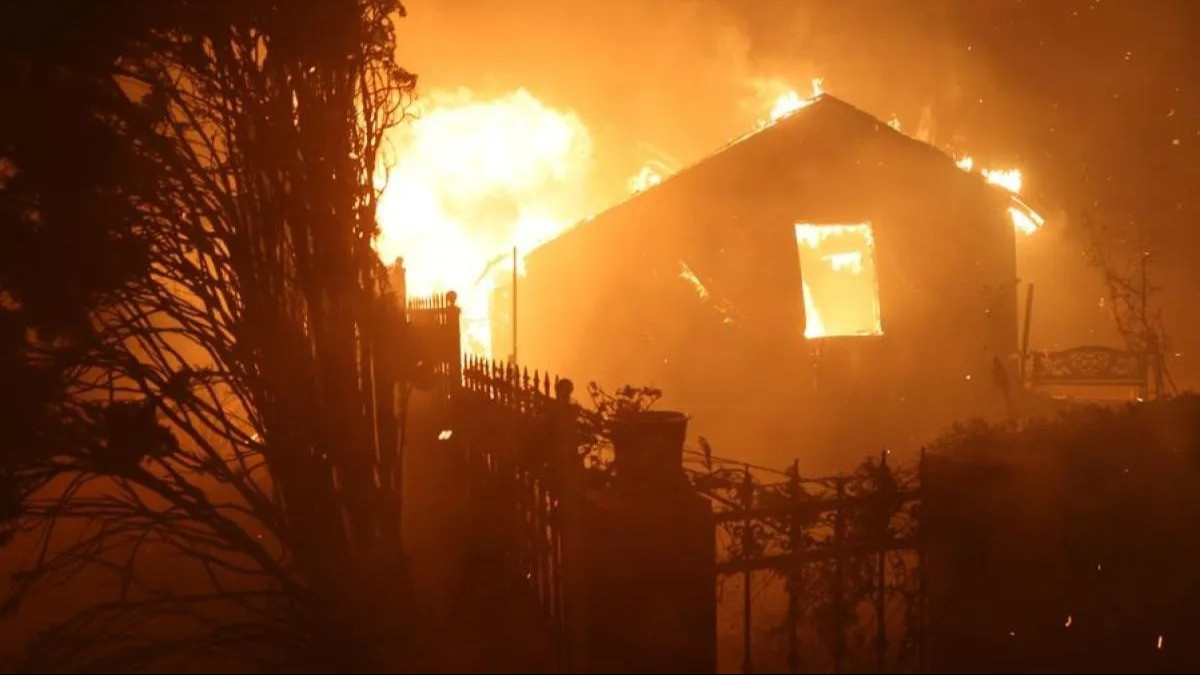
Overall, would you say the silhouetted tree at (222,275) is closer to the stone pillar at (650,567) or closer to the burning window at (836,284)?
the stone pillar at (650,567)

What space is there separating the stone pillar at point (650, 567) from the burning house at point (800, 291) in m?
13.2

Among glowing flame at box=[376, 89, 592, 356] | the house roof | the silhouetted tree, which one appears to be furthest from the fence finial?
glowing flame at box=[376, 89, 592, 356]

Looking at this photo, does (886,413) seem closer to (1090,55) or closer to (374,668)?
(374,668)

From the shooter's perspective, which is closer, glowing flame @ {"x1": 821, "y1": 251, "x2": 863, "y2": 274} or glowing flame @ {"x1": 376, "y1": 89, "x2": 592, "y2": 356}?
glowing flame @ {"x1": 821, "y1": 251, "x2": 863, "y2": 274}

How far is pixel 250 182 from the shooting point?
5.79m

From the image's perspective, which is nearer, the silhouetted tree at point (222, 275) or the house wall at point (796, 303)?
the silhouetted tree at point (222, 275)

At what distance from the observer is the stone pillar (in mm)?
5113

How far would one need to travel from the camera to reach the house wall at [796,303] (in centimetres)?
1869

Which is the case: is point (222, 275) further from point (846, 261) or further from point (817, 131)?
point (846, 261)

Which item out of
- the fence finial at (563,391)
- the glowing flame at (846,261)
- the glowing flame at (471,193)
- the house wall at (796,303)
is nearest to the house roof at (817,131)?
the house wall at (796,303)

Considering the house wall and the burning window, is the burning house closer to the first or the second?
the house wall

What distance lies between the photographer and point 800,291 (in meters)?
18.7

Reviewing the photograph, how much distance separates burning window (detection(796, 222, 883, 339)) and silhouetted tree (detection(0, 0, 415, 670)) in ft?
57.7

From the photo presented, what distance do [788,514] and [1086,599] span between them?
2.78 metres
